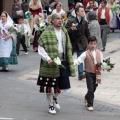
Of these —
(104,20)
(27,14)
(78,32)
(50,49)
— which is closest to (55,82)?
(50,49)

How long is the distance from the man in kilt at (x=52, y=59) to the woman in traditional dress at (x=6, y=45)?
5087 mm

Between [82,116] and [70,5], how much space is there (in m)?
21.7

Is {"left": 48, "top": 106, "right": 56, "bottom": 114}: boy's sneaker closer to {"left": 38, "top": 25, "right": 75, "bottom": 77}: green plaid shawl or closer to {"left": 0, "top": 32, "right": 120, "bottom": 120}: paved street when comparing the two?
{"left": 0, "top": 32, "right": 120, "bottom": 120}: paved street

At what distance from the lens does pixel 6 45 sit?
49.1 feet

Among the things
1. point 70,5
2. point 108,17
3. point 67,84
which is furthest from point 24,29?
point 70,5

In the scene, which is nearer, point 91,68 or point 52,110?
point 52,110

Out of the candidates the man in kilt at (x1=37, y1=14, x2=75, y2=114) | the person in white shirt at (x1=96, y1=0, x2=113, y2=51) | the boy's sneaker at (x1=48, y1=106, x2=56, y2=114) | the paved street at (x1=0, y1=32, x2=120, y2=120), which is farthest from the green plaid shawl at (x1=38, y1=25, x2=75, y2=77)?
the person in white shirt at (x1=96, y1=0, x2=113, y2=51)

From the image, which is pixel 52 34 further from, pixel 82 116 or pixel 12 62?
pixel 12 62

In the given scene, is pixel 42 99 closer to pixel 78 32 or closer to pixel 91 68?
pixel 91 68

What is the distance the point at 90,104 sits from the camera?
10352 mm

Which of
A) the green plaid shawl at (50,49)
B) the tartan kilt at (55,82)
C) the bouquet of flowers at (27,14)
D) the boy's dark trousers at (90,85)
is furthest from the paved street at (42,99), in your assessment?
the bouquet of flowers at (27,14)

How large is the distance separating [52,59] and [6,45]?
18.2 feet

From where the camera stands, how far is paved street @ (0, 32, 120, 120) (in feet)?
32.2

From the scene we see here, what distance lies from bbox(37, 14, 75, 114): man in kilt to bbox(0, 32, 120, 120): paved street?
46cm
